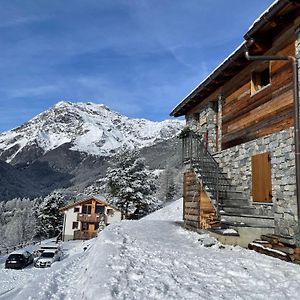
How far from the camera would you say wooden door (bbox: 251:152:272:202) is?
33.0 ft

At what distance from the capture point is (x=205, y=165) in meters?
14.2

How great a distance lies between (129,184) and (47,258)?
10597 mm

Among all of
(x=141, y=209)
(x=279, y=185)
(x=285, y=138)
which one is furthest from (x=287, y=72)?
(x=141, y=209)

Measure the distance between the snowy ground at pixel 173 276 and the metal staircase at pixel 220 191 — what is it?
109 centimetres

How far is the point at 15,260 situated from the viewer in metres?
26.5

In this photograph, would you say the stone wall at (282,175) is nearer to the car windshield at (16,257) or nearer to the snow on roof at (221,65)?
the snow on roof at (221,65)

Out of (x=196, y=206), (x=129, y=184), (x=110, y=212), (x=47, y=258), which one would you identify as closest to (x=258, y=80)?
(x=196, y=206)

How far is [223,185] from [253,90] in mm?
3470

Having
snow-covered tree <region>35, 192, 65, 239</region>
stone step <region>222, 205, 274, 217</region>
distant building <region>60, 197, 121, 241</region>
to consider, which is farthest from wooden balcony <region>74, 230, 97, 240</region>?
stone step <region>222, 205, 274, 217</region>

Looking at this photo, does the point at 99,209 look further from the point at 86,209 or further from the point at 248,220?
the point at 248,220

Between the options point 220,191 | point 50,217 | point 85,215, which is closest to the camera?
point 220,191

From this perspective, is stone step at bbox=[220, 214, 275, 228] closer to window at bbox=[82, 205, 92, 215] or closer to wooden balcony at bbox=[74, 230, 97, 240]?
wooden balcony at bbox=[74, 230, 97, 240]

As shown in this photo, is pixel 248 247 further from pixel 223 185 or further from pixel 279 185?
pixel 223 185

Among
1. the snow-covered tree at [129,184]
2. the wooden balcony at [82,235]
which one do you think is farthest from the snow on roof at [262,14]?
the wooden balcony at [82,235]
